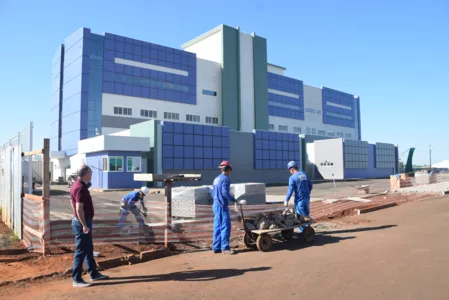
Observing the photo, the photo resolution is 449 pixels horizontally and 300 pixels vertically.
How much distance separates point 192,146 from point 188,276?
29.5 metres

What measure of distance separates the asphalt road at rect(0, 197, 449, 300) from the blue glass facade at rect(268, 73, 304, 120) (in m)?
56.3

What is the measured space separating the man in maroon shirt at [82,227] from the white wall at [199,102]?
41.8 m

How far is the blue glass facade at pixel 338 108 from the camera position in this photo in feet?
247

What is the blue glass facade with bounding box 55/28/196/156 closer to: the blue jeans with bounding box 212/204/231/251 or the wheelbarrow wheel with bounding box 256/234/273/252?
the blue jeans with bounding box 212/204/231/251

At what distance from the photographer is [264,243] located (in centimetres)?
704

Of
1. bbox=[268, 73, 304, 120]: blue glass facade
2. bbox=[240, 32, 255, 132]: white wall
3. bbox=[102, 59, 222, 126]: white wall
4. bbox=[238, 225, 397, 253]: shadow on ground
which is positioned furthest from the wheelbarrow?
bbox=[268, 73, 304, 120]: blue glass facade

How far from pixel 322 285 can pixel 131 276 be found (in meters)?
2.84

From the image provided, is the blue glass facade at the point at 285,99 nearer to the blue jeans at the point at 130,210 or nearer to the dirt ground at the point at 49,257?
the blue jeans at the point at 130,210

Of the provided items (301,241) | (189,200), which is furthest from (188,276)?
(189,200)

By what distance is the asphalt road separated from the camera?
4.52m

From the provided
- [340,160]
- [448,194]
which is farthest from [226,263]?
[340,160]

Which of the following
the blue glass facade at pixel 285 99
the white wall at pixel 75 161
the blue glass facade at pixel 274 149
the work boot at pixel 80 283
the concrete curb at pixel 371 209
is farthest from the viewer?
the blue glass facade at pixel 285 99

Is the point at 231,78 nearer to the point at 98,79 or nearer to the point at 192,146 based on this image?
the point at 98,79

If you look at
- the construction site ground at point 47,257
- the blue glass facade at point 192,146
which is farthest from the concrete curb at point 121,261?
the blue glass facade at point 192,146
